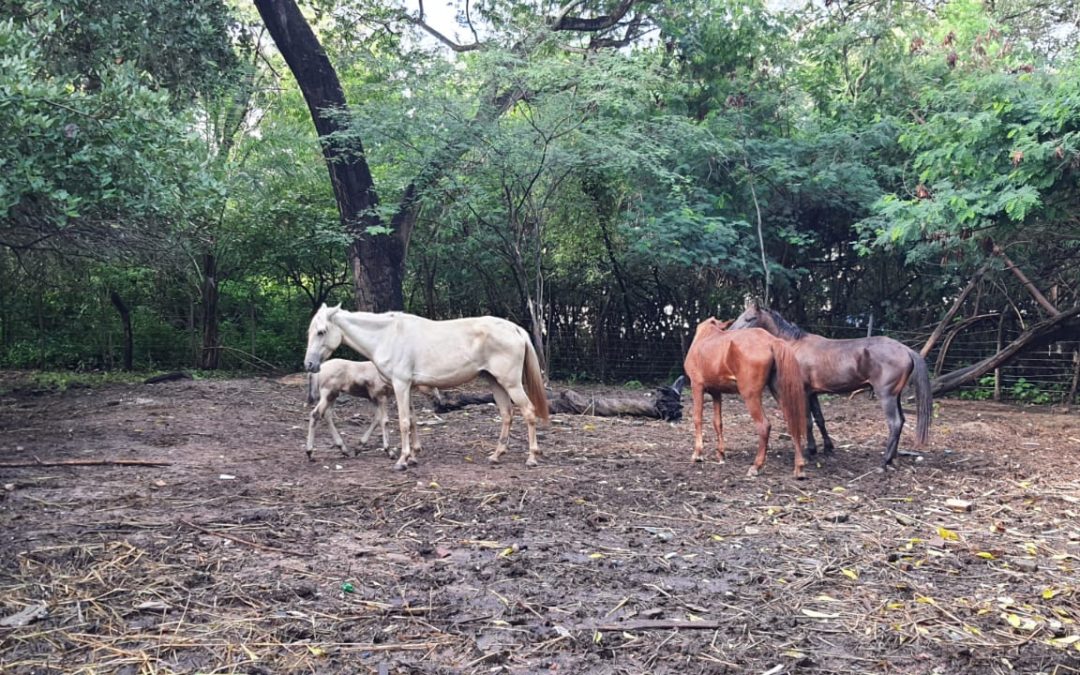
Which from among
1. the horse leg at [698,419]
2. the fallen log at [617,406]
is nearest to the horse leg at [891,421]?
the horse leg at [698,419]

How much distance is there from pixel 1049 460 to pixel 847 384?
2.07 m

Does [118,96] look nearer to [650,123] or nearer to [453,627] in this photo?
[453,627]

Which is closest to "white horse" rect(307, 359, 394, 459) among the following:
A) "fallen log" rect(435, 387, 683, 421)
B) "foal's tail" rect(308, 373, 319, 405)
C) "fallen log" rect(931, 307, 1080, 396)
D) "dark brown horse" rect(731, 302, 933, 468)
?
"foal's tail" rect(308, 373, 319, 405)

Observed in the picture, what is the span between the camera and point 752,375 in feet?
22.1

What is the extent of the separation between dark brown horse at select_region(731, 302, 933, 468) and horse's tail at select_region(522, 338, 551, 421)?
89.8 inches

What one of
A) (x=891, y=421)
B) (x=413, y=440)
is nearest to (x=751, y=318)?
(x=891, y=421)

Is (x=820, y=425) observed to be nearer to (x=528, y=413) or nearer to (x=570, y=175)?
(x=528, y=413)

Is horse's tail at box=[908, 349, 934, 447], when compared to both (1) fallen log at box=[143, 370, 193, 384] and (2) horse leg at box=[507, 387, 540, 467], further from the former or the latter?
(1) fallen log at box=[143, 370, 193, 384]

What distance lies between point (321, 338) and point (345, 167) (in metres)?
5.43

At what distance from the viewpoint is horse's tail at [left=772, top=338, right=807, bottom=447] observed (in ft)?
21.6

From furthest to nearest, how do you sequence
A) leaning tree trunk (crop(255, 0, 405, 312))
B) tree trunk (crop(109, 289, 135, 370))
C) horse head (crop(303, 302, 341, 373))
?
tree trunk (crop(109, 289, 135, 370)) → leaning tree trunk (crop(255, 0, 405, 312)) → horse head (crop(303, 302, 341, 373))

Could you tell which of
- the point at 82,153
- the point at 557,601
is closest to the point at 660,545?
the point at 557,601

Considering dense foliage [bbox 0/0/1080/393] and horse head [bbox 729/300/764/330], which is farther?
dense foliage [bbox 0/0/1080/393]

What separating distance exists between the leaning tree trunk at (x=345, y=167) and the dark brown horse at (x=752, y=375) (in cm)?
562
